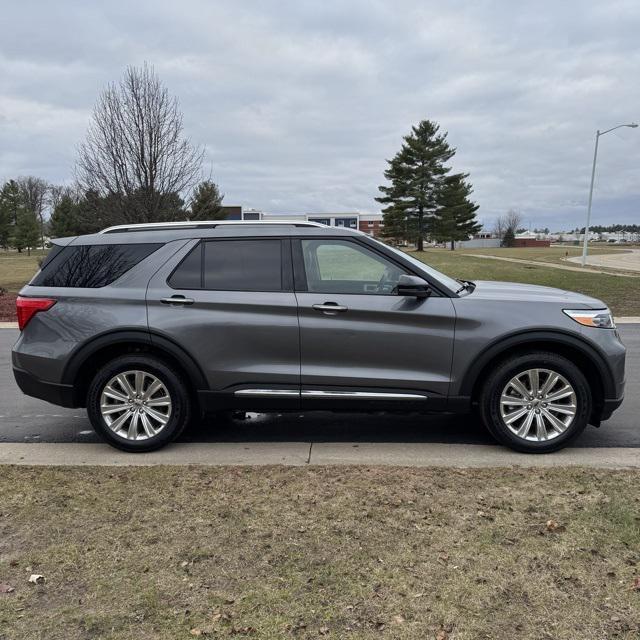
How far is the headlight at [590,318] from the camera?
14.6ft

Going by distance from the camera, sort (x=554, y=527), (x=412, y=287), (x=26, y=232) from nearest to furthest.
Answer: (x=554, y=527)
(x=412, y=287)
(x=26, y=232)

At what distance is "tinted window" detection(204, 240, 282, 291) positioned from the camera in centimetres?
466

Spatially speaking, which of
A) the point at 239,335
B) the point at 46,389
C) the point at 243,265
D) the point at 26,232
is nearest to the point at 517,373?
the point at 239,335

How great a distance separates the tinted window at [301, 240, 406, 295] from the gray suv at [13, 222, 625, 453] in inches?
0.5

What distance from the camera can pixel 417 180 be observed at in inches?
2117

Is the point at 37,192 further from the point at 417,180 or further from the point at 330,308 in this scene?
the point at 330,308

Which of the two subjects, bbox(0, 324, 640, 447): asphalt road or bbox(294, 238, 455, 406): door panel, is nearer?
bbox(294, 238, 455, 406): door panel

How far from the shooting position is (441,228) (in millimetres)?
55250

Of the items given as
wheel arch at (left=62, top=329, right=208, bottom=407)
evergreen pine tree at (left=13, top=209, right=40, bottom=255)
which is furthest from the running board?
evergreen pine tree at (left=13, top=209, right=40, bottom=255)

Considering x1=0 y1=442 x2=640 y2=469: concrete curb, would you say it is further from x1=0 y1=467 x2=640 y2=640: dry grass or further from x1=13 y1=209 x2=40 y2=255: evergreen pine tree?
x1=13 y1=209 x2=40 y2=255: evergreen pine tree

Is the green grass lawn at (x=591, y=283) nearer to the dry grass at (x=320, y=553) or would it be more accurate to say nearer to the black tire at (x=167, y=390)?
the dry grass at (x=320, y=553)

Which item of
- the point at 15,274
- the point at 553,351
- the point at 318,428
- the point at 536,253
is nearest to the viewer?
the point at 553,351

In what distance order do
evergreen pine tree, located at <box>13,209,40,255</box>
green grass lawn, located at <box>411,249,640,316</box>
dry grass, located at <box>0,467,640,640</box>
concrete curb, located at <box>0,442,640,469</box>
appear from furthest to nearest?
1. evergreen pine tree, located at <box>13,209,40,255</box>
2. green grass lawn, located at <box>411,249,640,316</box>
3. concrete curb, located at <box>0,442,640,469</box>
4. dry grass, located at <box>0,467,640,640</box>

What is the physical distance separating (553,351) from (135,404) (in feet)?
10.9
